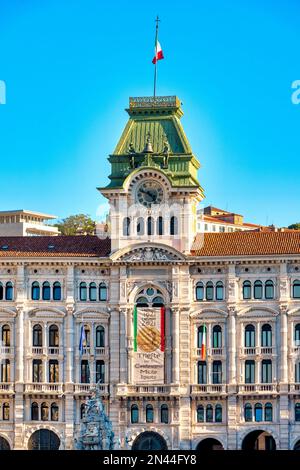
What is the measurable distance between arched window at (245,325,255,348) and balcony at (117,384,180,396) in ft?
19.0

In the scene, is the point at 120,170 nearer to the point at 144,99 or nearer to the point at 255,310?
the point at 144,99

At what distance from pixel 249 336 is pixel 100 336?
418 inches

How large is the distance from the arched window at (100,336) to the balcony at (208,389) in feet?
23.7

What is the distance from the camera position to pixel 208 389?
103 metres

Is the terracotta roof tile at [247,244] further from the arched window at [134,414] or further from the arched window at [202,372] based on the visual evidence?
the arched window at [134,414]

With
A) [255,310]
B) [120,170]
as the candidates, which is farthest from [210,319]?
[120,170]

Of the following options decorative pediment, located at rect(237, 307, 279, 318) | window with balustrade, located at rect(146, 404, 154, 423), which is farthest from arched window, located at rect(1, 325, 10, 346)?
decorative pediment, located at rect(237, 307, 279, 318)

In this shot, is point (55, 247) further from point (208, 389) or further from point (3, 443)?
point (208, 389)

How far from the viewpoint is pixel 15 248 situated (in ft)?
352

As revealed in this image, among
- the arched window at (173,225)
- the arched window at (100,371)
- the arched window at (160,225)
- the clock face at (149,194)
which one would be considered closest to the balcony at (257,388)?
the arched window at (100,371)

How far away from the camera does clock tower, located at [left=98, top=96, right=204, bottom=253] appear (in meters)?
105

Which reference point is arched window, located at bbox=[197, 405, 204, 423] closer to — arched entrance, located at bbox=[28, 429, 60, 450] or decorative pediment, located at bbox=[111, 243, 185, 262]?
arched entrance, located at bbox=[28, 429, 60, 450]

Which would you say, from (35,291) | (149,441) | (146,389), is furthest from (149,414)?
(35,291)

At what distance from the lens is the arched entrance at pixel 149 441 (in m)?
104
